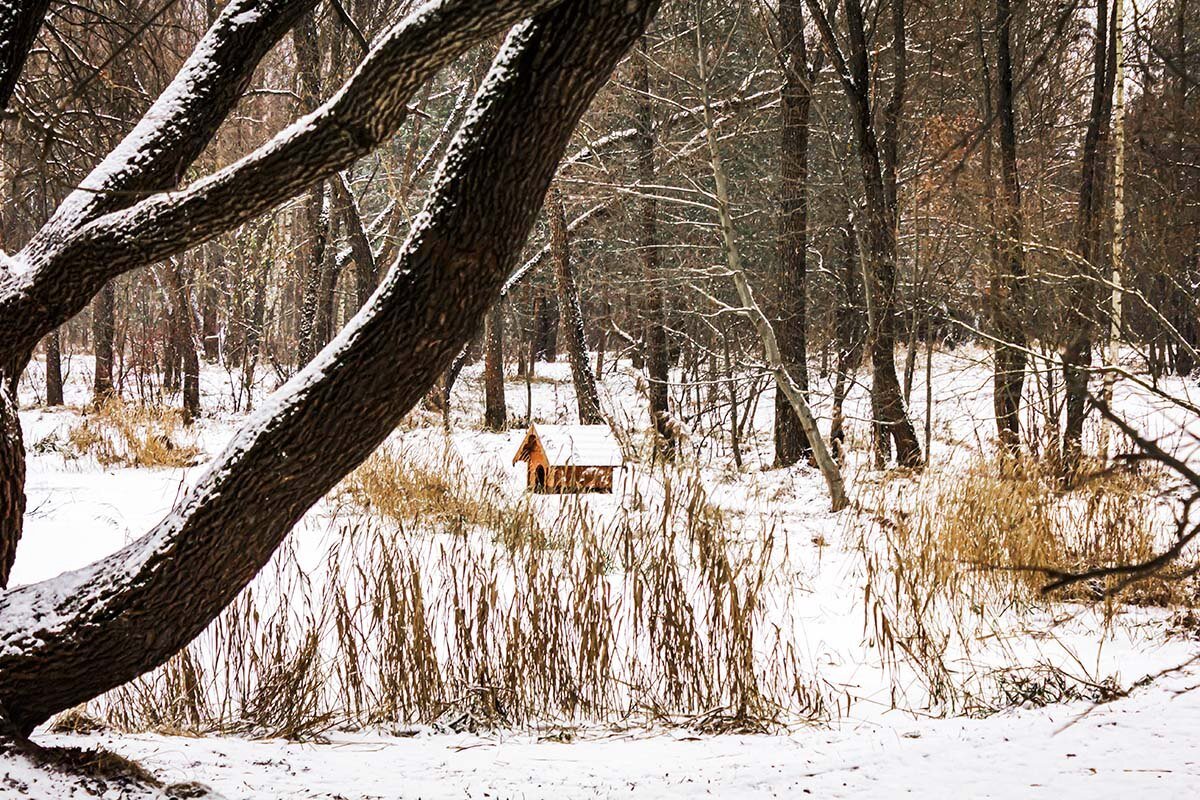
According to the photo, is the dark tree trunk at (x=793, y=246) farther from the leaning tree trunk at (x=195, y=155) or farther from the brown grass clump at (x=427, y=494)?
the leaning tree trunk at (x=195, y=155)

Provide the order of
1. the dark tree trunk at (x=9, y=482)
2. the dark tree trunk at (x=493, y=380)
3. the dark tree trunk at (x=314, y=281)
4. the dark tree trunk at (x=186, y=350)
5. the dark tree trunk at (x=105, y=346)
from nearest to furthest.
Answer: the dark tree trunk at (x=9, y=482) → the dark tree trunk at (x=186, y=350) → the dark tree trunk at (x=314, y=281) → the dark tree trunk at (x=105, y=346) → the dark tree trunk at (x=493, y=380)

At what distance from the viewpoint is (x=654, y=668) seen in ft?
10.5

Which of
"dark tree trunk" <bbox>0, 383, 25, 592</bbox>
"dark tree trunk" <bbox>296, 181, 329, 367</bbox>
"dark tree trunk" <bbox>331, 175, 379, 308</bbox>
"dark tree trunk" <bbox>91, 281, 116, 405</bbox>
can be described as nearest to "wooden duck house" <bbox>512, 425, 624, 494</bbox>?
"dark tree trunk" <bbox>0, 383, 25, 592</bbox>

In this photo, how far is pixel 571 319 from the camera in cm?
1087

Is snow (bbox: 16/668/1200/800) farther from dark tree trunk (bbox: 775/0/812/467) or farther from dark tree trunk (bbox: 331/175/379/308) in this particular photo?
dark tree trunk (bbox: 331/175/379/308)

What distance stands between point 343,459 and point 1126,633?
320 centimetres

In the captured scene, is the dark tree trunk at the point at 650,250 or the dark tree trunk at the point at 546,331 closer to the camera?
the dark tree trunk at the point at 650,250

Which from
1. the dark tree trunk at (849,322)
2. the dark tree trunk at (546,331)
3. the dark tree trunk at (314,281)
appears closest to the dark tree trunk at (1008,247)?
the dark tree trunk at (849,322)

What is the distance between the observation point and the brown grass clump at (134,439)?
8.15 m

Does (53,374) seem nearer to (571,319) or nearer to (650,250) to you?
(571,319)

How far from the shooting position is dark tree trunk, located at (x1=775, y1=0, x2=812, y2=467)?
8.88m

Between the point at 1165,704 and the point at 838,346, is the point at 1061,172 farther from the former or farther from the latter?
the point at 1165,704

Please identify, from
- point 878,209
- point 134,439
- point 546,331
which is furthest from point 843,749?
point 546,331

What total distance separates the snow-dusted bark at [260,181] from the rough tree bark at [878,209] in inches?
227
